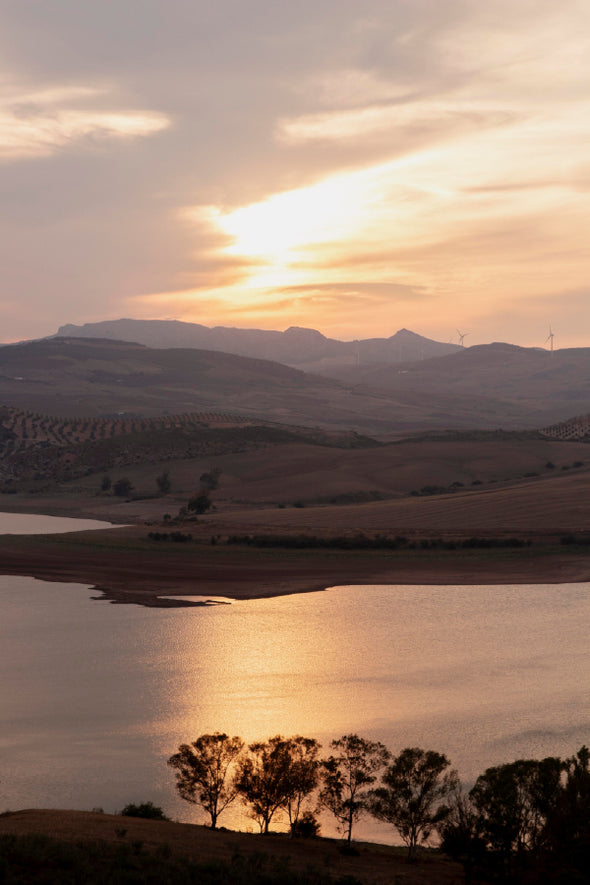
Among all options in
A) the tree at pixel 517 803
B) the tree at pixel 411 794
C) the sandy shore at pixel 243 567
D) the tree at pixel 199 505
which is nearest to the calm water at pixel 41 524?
the tree at pixel 199 505

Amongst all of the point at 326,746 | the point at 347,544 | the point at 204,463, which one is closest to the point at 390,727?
the point at 326,746

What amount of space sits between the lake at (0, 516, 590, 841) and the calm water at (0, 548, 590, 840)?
0.10 meters

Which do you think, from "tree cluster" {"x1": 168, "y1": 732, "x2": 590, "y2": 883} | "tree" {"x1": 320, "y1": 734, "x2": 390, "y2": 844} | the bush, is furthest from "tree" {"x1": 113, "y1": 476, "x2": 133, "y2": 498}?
"tree" {"x1": 320, "y1": 734, "x2": 390, "y2": 844}

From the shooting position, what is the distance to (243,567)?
251 ft

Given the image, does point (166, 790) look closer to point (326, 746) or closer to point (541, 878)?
point (326, 746)

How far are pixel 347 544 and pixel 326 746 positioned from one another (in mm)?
46367

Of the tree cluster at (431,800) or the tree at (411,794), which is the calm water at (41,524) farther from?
the tree at (411,794)

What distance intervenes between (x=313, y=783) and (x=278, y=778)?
114 cm

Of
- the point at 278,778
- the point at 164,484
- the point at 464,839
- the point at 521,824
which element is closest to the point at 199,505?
the point at 164,484

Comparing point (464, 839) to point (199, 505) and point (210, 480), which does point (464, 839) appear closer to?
point (199, 505)

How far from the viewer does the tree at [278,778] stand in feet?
98.0

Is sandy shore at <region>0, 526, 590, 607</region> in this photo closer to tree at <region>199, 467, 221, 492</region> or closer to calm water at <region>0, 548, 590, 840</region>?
calm water at <region>0, 548, 590, 840</region>

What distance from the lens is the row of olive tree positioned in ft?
94.8

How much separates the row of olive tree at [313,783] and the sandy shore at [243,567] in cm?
3247
